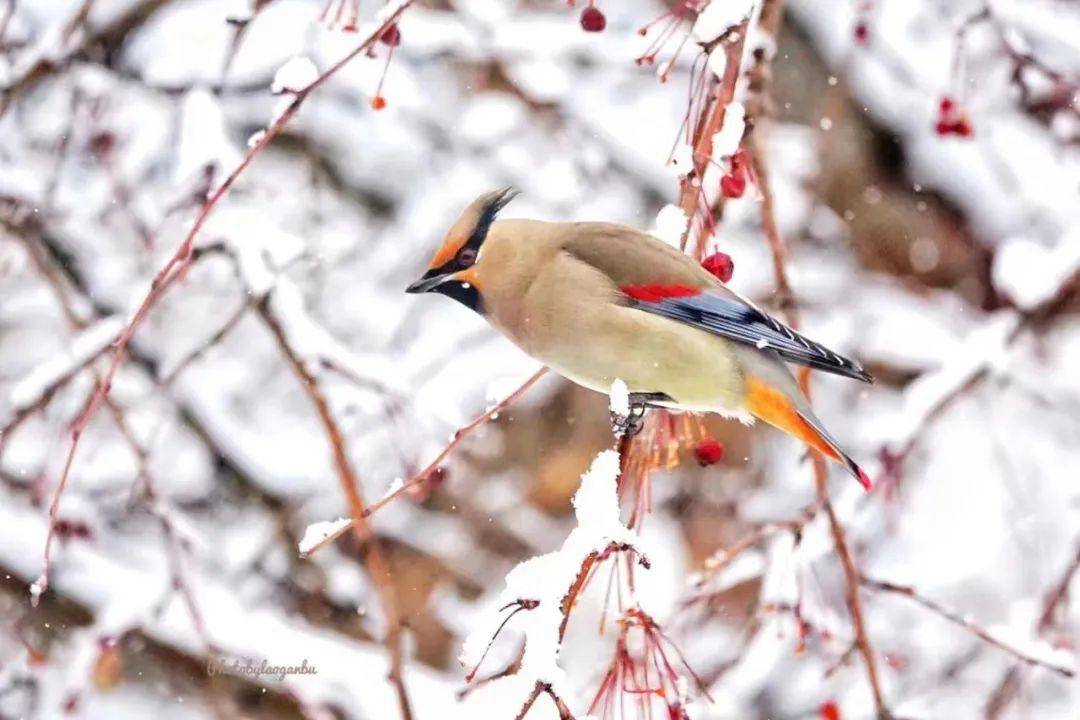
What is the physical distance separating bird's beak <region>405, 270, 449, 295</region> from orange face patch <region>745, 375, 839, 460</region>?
656 mm

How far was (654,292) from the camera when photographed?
2.71 m

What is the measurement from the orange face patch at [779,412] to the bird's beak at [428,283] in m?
0.66

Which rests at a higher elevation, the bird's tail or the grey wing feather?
the grey wing feather

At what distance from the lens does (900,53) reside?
6.23 meters

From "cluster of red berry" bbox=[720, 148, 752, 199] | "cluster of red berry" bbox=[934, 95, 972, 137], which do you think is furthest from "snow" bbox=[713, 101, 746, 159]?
"cluster of red berry" bbox=[934, 95, 972, 137]

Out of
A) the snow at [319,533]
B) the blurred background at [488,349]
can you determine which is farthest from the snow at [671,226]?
the blurred background at [488,349]

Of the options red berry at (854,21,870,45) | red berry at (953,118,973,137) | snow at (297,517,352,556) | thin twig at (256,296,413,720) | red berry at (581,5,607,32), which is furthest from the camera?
red berry at (854,21,870,45)

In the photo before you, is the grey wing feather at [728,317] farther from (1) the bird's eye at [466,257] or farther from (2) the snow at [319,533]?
A: (2) the snow at [319,533]

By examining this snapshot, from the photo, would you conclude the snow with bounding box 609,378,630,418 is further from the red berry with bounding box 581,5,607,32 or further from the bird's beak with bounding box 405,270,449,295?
the red berry with bounding box 581,5,607,32

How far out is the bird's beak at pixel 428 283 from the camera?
2457 mm

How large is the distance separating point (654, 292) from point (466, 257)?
0.39 m

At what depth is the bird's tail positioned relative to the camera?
255 cm

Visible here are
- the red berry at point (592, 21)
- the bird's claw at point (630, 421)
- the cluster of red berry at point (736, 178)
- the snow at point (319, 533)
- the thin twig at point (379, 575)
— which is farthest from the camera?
the red berry at point (592, 21)

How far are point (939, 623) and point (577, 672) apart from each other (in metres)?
1.97
